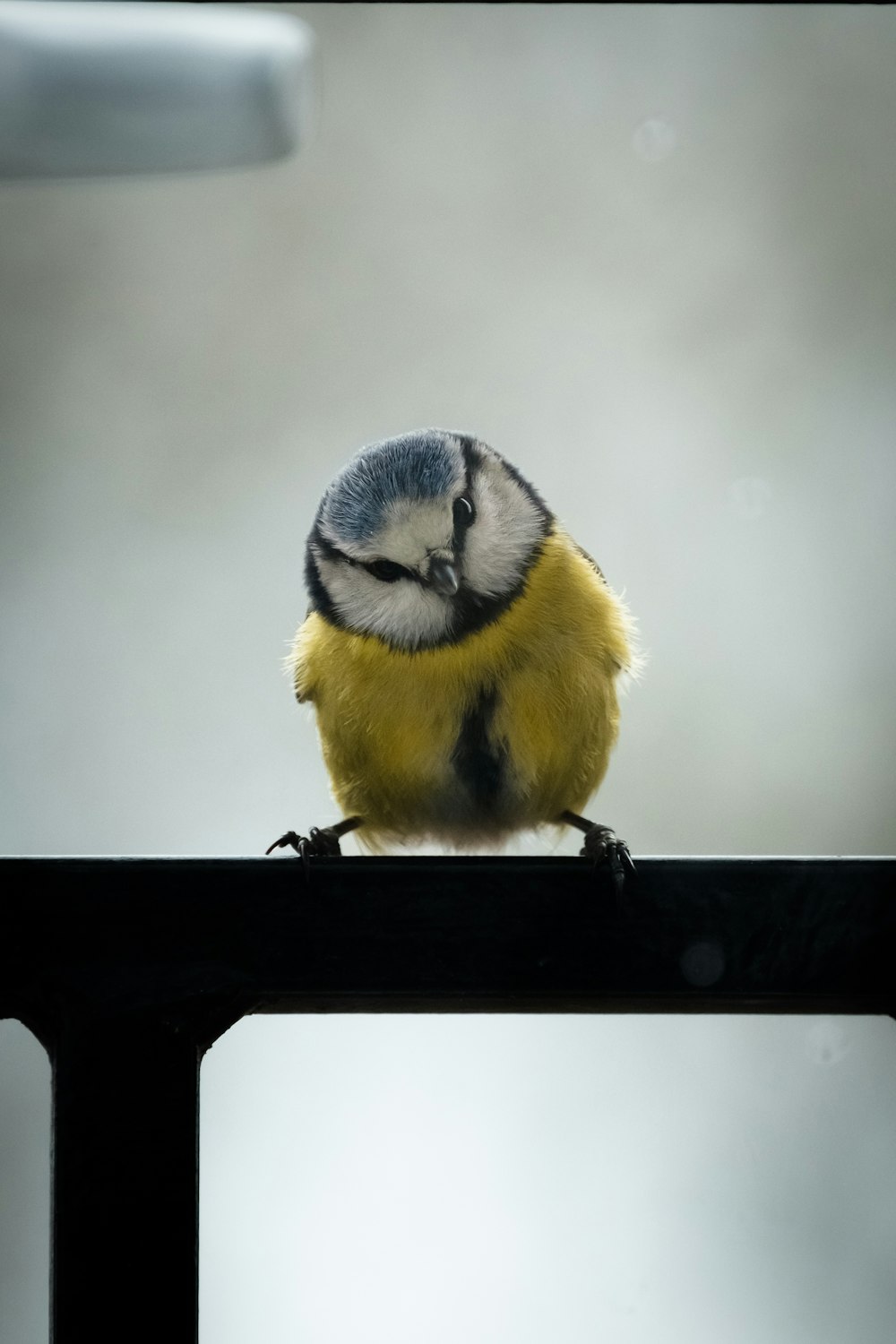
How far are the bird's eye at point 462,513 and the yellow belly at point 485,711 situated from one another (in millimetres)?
69

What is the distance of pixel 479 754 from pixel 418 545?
0.53ft

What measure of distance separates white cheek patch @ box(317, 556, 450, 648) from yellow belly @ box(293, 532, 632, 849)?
0.04 feet

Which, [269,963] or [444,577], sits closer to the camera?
[269,963]

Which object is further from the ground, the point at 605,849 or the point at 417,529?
the point at 417,529

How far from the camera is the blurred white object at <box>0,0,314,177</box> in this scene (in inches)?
25.9

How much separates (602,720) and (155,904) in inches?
22.5

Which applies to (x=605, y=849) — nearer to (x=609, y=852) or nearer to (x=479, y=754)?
(x=609, y=852)

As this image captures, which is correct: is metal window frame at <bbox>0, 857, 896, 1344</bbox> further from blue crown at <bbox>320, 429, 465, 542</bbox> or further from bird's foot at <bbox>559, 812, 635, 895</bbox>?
blue crown at <bbox>320, 429, 465, 542</bbox>

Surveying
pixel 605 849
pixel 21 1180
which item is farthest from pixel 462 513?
pixel 21 1180

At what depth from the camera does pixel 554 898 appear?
20.1 inches

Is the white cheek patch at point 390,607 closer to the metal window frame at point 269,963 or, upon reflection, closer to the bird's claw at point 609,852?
the bird's claw at point 609,852

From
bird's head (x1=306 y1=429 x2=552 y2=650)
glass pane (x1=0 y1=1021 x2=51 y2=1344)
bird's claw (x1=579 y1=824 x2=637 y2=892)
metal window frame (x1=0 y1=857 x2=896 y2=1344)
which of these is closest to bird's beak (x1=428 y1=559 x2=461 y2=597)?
bird's head (x1=306 y1=429 x2=552 y2=650)

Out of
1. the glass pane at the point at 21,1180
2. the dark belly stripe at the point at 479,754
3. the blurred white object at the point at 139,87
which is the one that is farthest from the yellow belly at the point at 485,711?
the glass pane at the point at 21,1180

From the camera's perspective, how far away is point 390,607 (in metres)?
0.98
